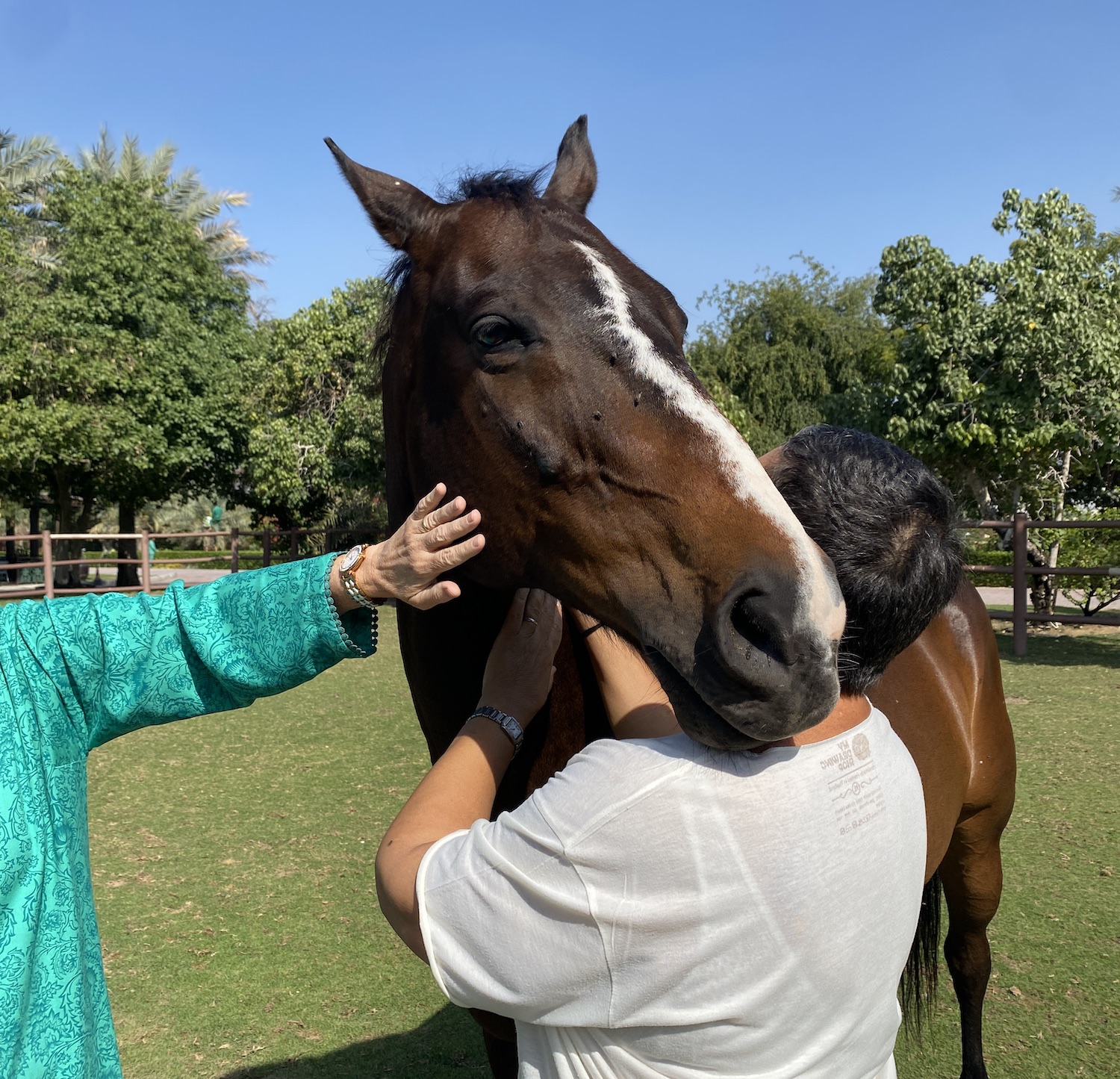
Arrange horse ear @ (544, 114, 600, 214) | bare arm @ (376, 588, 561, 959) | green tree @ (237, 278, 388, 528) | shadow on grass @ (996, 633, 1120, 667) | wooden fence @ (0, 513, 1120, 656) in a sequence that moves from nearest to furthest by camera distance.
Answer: bare arm @ (376, 588, 561, 959), horse ear @ (544, 114, 600, 214), shadow on grass @ (996, 633, 1120, 667), wooden fence @ (0, 513, 1120, 656), green tree @ (237, 278, 388, 528)

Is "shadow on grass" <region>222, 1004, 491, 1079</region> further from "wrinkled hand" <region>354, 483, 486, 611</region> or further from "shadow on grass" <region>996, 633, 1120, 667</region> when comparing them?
"shadow on grass" <region>996, 633, 1120, 667</region>

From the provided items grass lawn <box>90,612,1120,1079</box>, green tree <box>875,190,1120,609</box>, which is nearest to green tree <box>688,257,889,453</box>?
green tree <box>875,190,1120,609</box>

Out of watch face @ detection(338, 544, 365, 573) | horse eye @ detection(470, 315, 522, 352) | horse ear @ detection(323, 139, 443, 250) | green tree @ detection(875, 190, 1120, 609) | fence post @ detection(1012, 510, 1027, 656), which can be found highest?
green tree @ detection(875, 190, 1120, 609)

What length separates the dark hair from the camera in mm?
1147

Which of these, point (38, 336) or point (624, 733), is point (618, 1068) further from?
point (38, 336)

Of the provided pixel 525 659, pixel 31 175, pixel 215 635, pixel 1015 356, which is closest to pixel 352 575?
pixel 215 635

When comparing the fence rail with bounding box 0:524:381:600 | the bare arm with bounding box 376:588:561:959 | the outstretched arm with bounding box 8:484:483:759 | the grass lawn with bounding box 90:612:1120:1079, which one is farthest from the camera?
the fence rail with bounding box 0:524:381:600

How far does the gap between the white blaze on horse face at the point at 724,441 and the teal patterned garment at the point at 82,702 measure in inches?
22.9

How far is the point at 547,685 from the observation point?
145cm

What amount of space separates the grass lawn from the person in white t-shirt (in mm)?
2160

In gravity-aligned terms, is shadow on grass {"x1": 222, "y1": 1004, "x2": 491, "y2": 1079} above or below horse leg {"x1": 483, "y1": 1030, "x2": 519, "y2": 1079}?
below

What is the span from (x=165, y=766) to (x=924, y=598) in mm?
6334

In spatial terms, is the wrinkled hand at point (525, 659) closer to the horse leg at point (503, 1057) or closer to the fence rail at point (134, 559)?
the horse leg at point (503, 1057)

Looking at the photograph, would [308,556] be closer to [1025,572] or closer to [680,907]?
[680,907]
